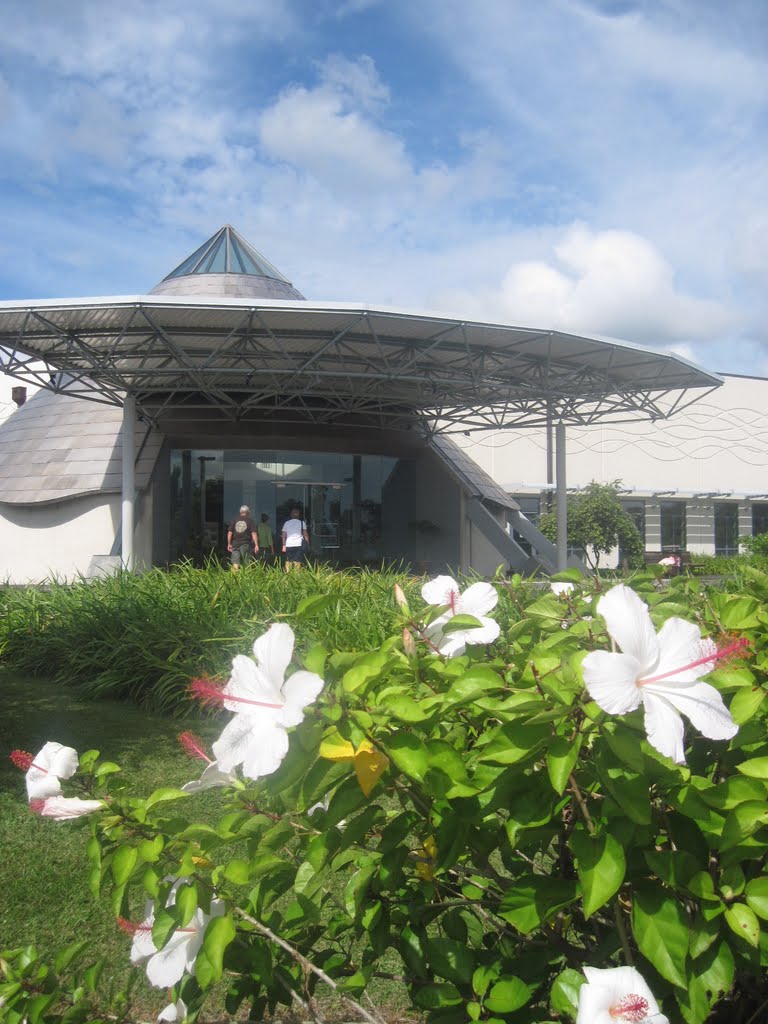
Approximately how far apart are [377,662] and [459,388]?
2012 centimetres

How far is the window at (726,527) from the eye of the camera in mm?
40375

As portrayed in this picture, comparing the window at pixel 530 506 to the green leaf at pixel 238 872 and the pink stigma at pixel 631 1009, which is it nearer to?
the green leaf at pixel 238 872

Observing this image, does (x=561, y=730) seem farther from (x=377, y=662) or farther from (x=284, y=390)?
(x=284, y=390)

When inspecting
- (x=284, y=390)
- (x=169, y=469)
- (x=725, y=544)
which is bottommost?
(x=725, y=544)

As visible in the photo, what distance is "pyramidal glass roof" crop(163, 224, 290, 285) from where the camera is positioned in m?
25.8

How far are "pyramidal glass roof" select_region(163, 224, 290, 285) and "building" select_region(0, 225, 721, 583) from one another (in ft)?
0.22

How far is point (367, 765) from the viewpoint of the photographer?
1279mm

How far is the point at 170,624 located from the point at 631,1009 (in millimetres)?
8481

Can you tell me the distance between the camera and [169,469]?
25.0 m

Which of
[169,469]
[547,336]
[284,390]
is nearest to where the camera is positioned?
[547,336]

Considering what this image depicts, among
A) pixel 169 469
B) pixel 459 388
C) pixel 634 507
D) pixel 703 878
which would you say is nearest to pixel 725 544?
pixel 634 507

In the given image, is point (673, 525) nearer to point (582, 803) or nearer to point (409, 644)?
point (409, 644)

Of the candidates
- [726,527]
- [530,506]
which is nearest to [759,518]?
[726,527]

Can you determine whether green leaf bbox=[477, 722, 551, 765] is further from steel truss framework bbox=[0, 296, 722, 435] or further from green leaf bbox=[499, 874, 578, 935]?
steel truss framework bbox=[0, 296, 722, 435]
